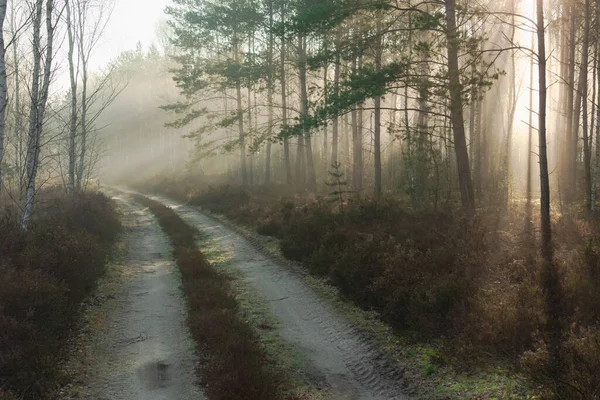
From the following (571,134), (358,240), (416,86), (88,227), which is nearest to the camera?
(358,240)

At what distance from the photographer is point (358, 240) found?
1075 cm

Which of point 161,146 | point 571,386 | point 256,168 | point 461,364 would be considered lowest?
point 461,364

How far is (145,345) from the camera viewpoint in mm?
6945

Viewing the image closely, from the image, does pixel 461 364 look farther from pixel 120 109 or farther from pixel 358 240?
pixel 120 109

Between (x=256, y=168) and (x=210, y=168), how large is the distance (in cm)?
1003

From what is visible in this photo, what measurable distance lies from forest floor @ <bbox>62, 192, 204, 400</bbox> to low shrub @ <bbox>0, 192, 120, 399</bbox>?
376 millimetres

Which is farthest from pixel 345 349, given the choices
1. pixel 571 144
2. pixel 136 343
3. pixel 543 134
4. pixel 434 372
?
pixel 571 144

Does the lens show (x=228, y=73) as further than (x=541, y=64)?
Yes

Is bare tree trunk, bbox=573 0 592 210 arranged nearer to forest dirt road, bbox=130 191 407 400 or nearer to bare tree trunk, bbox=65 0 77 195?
forest dirt road, bbox=130 191 407 400

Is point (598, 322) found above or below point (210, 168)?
below

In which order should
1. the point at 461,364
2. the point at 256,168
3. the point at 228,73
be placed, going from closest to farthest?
the point at 461,364
the point at 228,73
the point at 256,168

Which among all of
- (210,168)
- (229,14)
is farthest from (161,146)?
Result: (229,14)

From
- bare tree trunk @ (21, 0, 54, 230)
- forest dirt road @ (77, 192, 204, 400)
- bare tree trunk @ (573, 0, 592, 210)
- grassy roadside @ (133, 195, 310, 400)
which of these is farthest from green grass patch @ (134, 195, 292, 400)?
bare tree trunk @ (573, 0, 592, 210)

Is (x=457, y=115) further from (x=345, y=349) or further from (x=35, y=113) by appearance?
(x=35, y=113)
